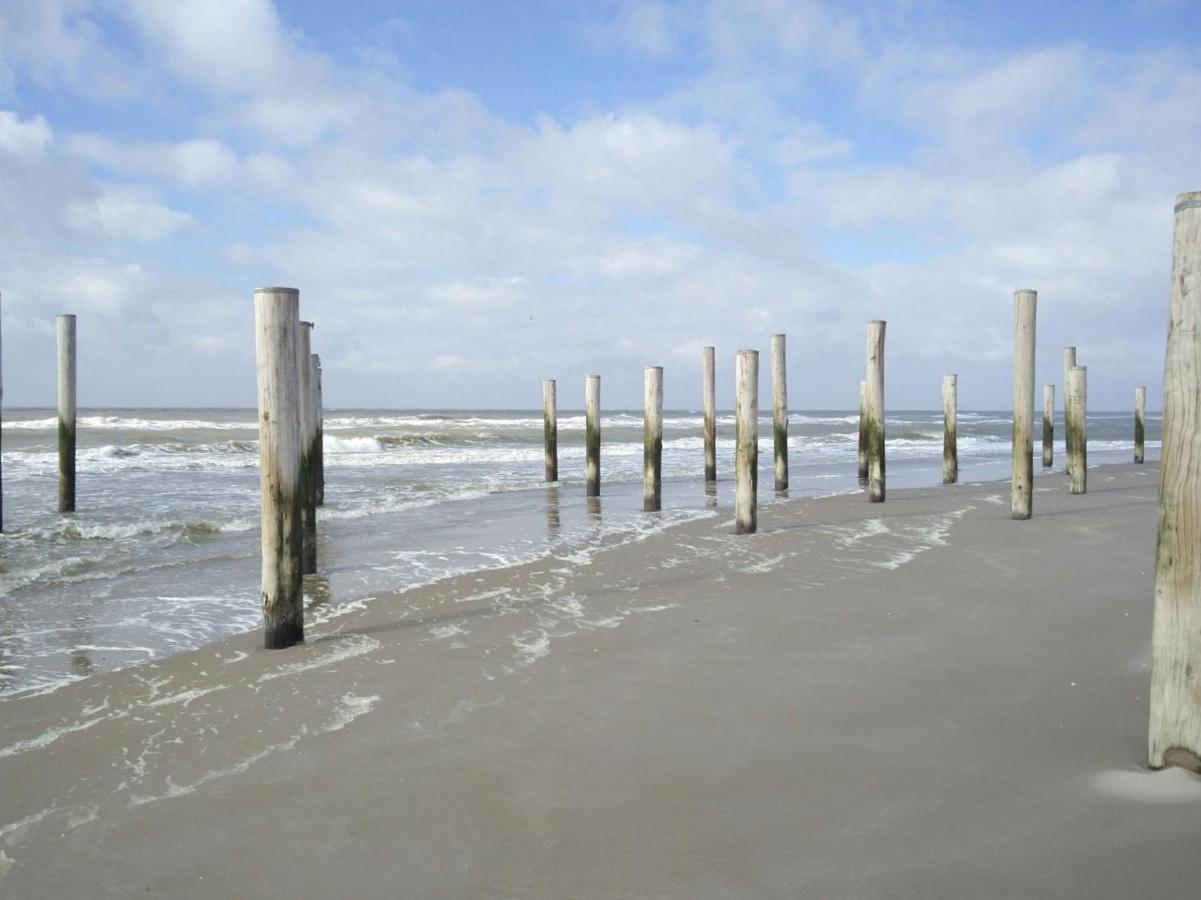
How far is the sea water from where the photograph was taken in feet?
20.6

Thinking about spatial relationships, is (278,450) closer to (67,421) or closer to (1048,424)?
(67,421)

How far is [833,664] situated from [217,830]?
314cm

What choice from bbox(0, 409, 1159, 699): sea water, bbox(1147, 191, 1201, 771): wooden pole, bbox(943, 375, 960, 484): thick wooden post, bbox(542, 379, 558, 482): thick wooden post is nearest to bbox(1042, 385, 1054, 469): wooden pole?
bbox(0, 409, 1159, 699): sea water

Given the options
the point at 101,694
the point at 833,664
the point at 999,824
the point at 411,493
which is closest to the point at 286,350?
the point at 101,694

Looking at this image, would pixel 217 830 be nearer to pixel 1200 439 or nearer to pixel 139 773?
pixel 139 773

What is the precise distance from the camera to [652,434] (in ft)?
40.7

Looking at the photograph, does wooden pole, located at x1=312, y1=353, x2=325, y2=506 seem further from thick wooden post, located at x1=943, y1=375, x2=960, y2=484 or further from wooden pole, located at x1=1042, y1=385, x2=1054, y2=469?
wooden pole, located at x1=1042, y1=385, x2=1054, y2=469

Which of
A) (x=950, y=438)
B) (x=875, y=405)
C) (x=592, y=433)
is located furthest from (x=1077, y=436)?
(x=592, y=433)

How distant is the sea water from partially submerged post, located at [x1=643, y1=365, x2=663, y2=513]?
16.2 inches

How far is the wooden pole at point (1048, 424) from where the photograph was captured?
19656 mm

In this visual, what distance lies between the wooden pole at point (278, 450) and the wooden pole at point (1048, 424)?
18.4 metres

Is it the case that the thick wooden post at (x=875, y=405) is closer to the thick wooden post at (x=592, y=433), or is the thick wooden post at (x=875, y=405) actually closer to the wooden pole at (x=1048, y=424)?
the thick wooden post at (x=592, y=433)

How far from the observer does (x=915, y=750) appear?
3455 millimetres

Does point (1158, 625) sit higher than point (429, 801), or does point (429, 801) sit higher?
point (1158, 625)
